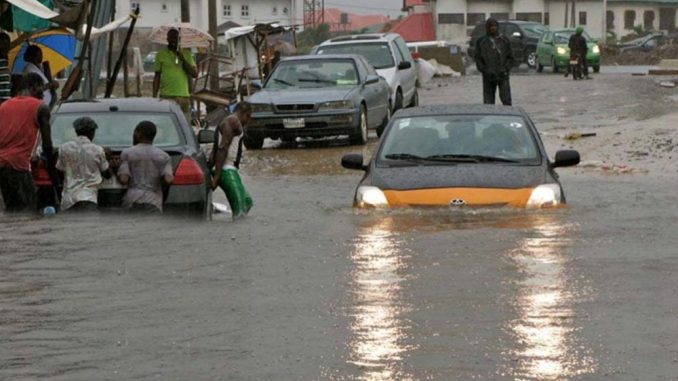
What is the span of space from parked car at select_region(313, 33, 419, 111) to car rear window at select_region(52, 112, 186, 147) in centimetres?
1645

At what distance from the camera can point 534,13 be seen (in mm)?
102438

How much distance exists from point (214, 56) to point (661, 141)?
1189cm

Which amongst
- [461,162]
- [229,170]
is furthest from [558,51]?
[461,162]

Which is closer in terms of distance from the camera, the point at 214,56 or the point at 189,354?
the point at 189,354

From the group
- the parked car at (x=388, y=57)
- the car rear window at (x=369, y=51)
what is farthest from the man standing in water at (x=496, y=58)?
the car rear window at (x=369, y=51)

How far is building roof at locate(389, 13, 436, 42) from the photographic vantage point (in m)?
102

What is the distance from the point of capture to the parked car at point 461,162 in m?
14.5

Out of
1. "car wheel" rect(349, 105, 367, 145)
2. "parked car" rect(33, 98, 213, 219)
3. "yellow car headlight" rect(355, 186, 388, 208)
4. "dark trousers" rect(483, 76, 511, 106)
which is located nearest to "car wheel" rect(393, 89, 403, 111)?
"car wheel" rect(349, 105, 367, 145)

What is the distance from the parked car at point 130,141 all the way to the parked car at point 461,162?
1368 millimetres

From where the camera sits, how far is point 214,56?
115ft

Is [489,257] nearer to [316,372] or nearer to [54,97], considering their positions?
[316,372]

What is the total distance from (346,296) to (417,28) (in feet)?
306

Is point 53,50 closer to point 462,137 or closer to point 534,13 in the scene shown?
point 462,137

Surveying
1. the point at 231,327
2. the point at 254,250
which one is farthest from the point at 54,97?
the point at 231,327
